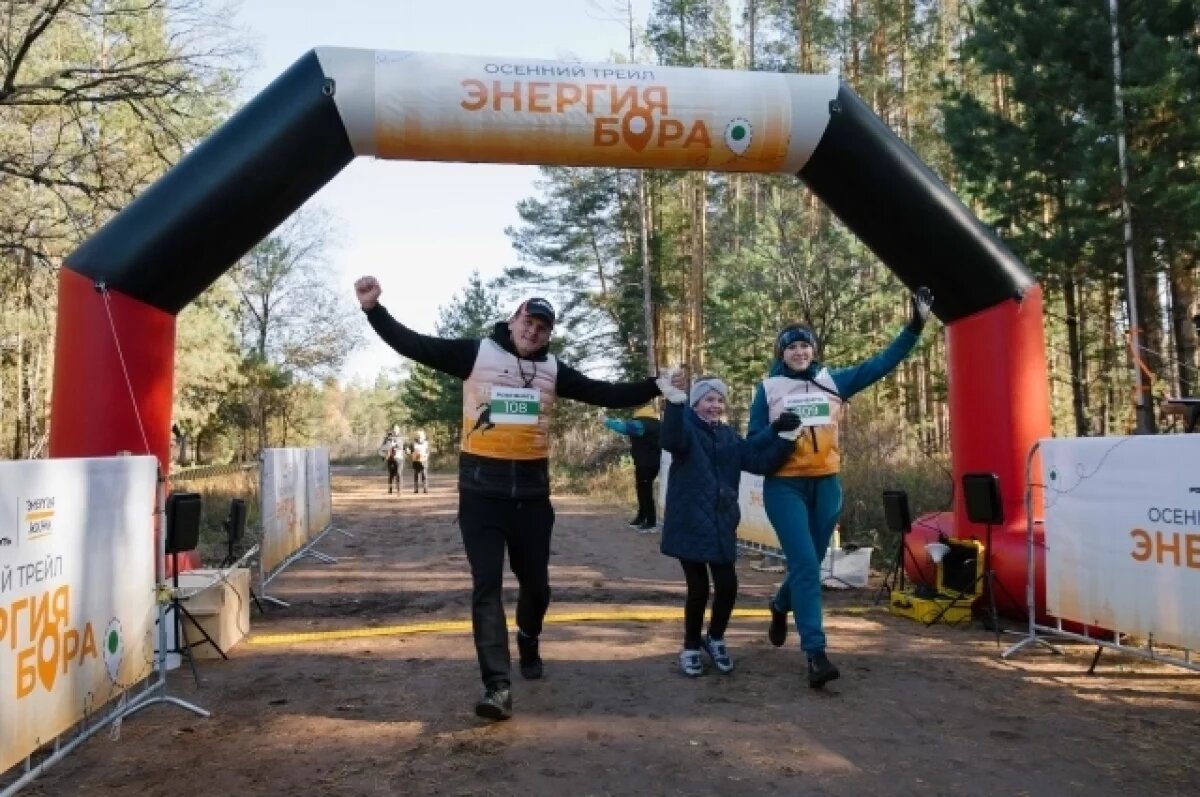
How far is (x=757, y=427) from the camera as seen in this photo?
5840 millimetres

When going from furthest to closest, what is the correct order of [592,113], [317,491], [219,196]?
1. [317,491]
2. [592,113]
3. [219,196]

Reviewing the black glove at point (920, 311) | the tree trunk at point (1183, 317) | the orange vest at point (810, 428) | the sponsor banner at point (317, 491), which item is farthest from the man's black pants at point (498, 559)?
the tree trunk at point (1183, 317)

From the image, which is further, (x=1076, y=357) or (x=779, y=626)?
(x=1076, y=357)

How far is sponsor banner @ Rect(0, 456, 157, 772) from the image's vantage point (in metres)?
3.60

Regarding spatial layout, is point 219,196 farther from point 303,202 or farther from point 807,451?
point 807,451

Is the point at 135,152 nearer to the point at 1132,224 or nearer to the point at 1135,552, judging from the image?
the point at 1135,552

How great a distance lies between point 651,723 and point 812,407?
85.3 inches

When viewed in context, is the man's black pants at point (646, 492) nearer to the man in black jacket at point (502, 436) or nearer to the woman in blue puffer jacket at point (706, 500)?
the woman in blue puffer jacket at point (706, 500)

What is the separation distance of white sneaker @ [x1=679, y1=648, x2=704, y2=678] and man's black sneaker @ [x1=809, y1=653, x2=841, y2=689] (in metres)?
0.70

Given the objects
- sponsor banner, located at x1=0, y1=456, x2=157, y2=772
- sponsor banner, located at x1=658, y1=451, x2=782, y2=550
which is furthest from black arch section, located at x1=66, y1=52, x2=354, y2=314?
sponsor banner, located at x1=658, y1=451, x2=782, y2=550

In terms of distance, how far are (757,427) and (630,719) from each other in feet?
6.85

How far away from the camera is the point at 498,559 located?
4859mm

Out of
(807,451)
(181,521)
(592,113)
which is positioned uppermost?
(592,113)

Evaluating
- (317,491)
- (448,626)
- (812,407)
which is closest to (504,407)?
(812,407)
